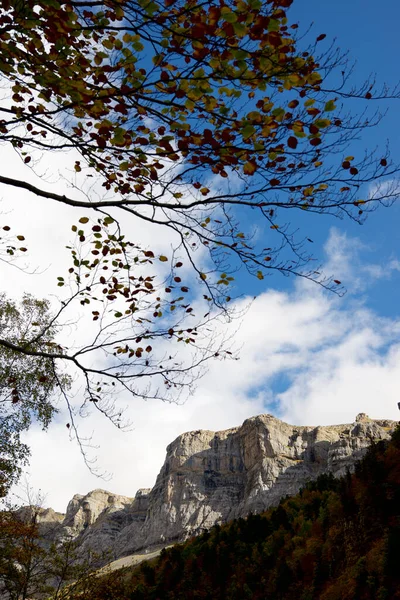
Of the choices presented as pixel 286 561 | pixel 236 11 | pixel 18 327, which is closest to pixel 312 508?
pixel 286 561

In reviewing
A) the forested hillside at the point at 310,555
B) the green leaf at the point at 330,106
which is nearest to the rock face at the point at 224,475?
the forested hillside at the point at 310,555

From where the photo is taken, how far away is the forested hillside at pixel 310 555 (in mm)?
8250

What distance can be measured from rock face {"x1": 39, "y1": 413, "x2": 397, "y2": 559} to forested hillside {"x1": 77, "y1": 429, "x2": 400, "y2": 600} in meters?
62.9

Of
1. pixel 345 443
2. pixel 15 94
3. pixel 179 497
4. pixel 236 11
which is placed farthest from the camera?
pixel 179 497

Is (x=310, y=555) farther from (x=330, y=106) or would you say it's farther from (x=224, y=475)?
(x=224, y=475)

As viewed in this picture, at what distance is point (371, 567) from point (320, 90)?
26.6 feet

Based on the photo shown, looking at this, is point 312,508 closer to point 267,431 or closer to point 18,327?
point 18,327

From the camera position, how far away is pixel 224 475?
90.8 metres

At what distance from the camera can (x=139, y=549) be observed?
80.8 meters

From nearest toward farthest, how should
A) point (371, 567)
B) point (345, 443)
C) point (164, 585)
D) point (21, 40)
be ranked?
point (21, 40) < point (371, 567) < point (164, 585) < point (345, 443)

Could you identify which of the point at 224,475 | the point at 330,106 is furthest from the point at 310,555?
the point at 224,475

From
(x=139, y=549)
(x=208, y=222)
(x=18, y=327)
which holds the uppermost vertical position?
(x=18, y=327)

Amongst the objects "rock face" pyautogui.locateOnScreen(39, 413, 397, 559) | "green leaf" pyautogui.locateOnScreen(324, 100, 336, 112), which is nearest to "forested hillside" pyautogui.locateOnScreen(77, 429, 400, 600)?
"green leaf" pyautogui.locateOnScreen(324, 100, 336, 112)

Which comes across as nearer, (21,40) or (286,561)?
(21,40)
